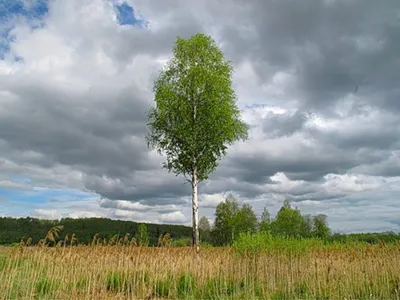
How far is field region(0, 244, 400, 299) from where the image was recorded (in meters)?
13.1

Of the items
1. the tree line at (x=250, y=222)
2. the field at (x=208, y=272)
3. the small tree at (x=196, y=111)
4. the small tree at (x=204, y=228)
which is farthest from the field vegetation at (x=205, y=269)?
the small tree at (x=204, y=228)

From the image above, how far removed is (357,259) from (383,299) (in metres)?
2.62

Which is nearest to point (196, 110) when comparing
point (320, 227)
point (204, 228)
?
point (320, 227)

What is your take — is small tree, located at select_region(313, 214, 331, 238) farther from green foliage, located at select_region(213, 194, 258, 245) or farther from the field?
the field

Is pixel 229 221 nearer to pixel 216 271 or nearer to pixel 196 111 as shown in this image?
pixel 196 111

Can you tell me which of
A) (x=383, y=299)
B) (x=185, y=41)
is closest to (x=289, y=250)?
(x=383, y=299)

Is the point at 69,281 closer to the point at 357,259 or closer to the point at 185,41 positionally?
the point at 357,259

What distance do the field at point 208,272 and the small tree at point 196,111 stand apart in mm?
7973

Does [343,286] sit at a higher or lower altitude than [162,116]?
lower

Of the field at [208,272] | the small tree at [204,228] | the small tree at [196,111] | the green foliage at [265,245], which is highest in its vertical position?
the small tree at [196,111]

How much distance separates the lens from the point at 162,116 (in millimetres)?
24328

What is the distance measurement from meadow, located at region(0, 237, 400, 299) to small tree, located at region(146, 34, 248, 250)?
25.9 feet

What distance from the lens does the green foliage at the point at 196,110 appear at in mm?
23797

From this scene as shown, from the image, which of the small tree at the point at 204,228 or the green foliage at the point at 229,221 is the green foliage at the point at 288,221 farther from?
the small tree at the point at 204,228
